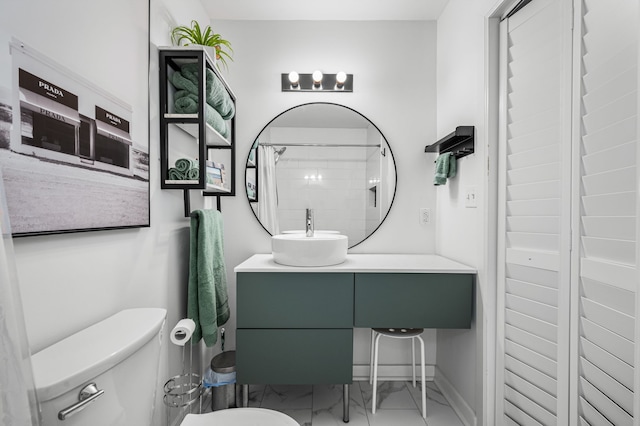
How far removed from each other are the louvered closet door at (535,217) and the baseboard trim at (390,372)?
0.70 meters

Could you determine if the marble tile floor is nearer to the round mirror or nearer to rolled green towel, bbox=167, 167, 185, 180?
the round mirror

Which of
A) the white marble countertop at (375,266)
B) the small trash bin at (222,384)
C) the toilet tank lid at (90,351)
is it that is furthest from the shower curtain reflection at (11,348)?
the small trash bin at (222,384)

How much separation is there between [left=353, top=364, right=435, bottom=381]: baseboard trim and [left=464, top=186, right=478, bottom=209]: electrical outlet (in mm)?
1226

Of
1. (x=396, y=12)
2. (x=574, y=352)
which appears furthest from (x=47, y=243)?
(x=396, y=12)

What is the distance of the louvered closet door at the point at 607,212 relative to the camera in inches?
34.7

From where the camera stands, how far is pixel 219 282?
70.3 inches

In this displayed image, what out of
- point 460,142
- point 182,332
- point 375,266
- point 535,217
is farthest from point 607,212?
point 182,332

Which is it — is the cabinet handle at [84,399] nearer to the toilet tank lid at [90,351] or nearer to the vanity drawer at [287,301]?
the toilet tank lid at [90,351]

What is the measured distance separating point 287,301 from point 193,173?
79 cm

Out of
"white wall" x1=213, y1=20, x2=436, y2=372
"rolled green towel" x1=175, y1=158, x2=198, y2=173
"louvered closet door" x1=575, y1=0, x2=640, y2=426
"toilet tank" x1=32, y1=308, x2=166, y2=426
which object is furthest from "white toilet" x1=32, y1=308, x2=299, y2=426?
"white wall" x1=213, y1=20, x2=436, y2=372

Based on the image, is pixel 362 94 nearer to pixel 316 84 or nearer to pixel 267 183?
pixel 316 84

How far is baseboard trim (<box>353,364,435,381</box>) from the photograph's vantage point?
86.0 inches

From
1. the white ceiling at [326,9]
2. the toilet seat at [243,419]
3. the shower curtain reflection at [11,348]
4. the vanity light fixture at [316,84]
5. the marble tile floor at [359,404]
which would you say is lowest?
the marble tile floor at [359,404]

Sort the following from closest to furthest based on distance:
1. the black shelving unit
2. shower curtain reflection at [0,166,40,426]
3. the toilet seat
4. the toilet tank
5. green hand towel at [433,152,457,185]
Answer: shower curtain reflection at [0,166,40,426]
the toilet tank
the toilet seat
the black shelving unit
green hand towel at [433,152,457,185]
